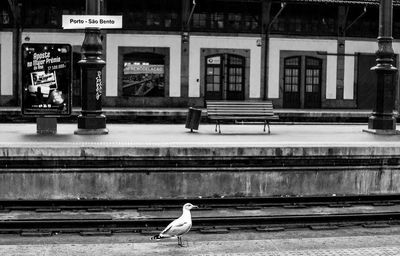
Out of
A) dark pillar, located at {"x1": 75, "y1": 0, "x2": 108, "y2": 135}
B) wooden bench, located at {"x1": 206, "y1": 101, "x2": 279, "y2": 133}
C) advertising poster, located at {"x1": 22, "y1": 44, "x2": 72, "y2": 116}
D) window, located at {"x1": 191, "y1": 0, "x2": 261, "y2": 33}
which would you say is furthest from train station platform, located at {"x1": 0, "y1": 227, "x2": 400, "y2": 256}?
window, located at {"x1": 191, "y1": 0, "x2": 261, "y2": 33}

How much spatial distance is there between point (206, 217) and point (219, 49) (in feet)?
69.9

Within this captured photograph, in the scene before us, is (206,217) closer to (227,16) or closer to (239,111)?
(239,111)

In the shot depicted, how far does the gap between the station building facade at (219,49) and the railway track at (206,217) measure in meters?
→ 18.4

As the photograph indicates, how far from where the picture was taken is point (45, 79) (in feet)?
46.8

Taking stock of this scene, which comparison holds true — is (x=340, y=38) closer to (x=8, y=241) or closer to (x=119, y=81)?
(x=119, y=81)

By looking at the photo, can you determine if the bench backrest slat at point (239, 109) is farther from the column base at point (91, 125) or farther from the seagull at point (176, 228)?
the seagull at point (176, 228)

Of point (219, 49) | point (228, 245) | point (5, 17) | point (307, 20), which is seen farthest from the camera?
point (307, 20)

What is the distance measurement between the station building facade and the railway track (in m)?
18.4

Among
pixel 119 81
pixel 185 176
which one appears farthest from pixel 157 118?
pixel 185 176

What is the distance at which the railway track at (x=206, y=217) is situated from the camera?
969cm

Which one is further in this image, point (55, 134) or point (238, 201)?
point (55, 134)

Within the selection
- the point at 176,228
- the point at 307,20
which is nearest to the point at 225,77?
the point at 307,20

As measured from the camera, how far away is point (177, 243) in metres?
9.07

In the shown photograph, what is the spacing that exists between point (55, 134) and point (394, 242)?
26.1 ft
